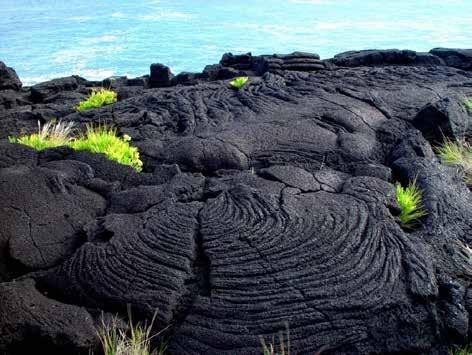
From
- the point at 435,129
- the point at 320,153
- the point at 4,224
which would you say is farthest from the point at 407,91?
the point at 4,224

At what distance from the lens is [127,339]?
421cm

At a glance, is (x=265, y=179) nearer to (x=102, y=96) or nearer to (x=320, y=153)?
(x=320, y=153)

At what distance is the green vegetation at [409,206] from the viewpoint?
19.0ft

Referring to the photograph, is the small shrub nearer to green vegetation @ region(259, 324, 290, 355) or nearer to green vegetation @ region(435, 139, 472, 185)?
green vegetation @ region(259, 324, 290, 355)

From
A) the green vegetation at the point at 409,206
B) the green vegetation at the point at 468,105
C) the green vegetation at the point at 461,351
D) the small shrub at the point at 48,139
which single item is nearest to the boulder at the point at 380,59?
the green vegetation at the point at 468,105

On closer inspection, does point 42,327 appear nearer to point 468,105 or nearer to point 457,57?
point 468,105

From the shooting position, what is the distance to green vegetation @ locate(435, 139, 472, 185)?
738cm

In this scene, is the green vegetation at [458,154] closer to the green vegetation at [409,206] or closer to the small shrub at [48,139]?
the green vegetation at [409,206]

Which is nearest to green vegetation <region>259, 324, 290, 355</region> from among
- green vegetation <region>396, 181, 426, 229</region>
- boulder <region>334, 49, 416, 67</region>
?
A: green vegetation <region>396, 181, 426, 229</region>

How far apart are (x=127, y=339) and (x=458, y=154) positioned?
5688 mm

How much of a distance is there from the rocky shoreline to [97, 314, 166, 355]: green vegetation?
0.37 ft

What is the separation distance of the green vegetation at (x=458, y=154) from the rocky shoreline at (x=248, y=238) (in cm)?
30

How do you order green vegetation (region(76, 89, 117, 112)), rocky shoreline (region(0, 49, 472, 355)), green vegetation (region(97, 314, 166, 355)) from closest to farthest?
green vegetation (region(97, 314, 166, 355)) → rocky shoreline (region(0, 49, 472, 355)) → green vegetation (region(76, 89, 117, 112))

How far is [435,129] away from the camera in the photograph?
8.38m
